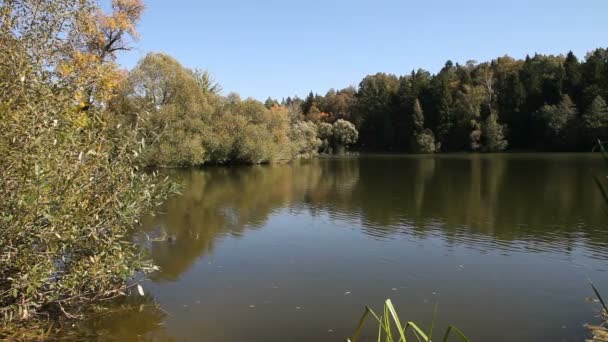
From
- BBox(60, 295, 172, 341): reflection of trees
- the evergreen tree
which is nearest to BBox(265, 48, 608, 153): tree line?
the evergreen tree

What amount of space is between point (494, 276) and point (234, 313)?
619cm

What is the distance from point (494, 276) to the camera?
11531 millimetres

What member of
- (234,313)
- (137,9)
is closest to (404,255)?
(234,313)

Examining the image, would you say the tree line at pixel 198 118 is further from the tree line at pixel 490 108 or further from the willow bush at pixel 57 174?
the tree line at pixel 490 108

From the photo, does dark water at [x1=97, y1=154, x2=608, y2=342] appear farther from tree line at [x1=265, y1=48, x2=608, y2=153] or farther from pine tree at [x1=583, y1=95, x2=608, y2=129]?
tree line at [x1=265, y1=48, x2=608, y2=153]

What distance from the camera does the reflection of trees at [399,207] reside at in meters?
16.2

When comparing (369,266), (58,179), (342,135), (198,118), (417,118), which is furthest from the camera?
(342,135)

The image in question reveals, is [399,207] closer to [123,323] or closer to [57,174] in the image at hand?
[123,323]

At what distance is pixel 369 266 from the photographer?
1250 cm

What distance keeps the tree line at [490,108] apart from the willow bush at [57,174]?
7182 centimetres

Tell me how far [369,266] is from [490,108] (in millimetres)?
78692

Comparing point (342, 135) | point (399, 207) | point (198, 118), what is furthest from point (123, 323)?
point (342, 135)

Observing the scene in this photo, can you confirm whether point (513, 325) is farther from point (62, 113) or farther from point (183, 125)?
point (183, 125)

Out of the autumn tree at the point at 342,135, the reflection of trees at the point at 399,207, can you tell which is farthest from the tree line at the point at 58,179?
the autumn tree at the point at 342,135
